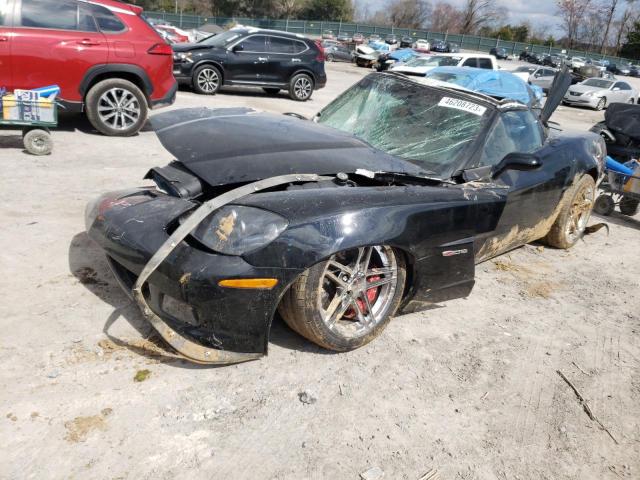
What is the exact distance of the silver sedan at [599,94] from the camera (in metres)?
A: 22.0

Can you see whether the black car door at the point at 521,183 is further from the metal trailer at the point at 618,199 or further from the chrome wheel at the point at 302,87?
the chrome wheel at the point at 302,87

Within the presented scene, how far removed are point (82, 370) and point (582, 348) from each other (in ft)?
9.66

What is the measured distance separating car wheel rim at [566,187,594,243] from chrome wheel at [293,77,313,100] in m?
9.31

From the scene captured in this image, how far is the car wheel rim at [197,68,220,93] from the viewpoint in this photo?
40.0 feet

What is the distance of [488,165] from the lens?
3.73 m

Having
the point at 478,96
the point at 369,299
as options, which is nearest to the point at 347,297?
the point at 369,299

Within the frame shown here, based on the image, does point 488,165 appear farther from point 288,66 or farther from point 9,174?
point 288,66

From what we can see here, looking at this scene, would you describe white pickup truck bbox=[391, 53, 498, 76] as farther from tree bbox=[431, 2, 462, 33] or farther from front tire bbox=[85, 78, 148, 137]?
tree bbox=[431, 2, 462, 33]

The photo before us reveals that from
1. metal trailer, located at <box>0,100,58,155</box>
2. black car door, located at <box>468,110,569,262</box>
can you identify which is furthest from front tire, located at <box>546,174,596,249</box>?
metal trailer, located at <box>0,100,58,155</box>

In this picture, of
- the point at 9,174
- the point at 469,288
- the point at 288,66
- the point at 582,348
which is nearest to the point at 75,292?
the point at 469,288

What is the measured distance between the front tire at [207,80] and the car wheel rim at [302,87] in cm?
197

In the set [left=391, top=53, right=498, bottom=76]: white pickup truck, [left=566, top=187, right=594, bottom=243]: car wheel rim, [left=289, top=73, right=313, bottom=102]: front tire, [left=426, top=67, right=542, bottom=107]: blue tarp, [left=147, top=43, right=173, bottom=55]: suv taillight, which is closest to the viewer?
[left=566, top=187, right=594, bottom=243]: car wheel rim

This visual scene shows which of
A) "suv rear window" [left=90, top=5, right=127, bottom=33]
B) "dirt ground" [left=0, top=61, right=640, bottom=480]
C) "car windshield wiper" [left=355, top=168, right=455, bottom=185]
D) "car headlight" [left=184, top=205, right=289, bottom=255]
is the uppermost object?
"suv rear window" [left=90, top=5, right=127, bottom=33]

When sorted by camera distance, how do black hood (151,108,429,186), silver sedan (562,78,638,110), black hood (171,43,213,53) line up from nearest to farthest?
black hood (151,108,429,186), black hood (171,43,213,53), silver sedan (562,78,638,110)
